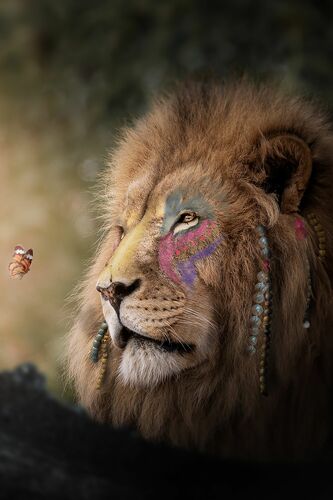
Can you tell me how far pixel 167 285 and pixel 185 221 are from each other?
0.25ft

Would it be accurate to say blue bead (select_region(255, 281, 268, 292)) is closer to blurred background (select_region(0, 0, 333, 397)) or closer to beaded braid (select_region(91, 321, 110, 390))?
beaded braid (select_region(91, 321, 110, 390))

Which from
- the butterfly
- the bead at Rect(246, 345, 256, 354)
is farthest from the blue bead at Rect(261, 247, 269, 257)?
the butterfly

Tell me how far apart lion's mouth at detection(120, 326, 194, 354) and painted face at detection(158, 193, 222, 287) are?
0.22 feet

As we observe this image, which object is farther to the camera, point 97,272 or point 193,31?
point 193,31

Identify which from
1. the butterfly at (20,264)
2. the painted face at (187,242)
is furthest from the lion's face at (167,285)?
the butterfly at (20,264)

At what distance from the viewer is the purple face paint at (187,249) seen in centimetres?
92

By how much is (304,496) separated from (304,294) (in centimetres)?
23

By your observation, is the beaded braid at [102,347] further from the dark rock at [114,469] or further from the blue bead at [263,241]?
the blue bead at [263,241]

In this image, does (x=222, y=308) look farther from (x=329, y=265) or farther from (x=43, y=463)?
(x=43, y=463)

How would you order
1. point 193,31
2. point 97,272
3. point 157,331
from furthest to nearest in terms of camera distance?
point 193,31 → point 97,272 → point 157,331

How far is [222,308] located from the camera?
93 cm

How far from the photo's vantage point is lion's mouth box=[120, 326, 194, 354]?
911 millimetres

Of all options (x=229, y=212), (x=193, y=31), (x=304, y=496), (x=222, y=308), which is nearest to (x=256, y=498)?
(x=304, y=496)

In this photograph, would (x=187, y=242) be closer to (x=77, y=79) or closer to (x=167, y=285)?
(x=167, y=285)
